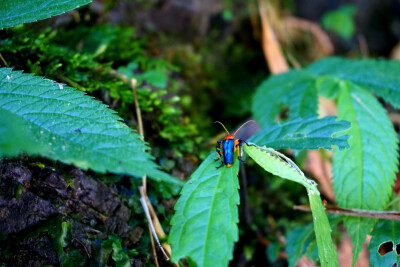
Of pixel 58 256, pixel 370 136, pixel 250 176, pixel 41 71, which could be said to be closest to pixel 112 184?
pixel 58 256

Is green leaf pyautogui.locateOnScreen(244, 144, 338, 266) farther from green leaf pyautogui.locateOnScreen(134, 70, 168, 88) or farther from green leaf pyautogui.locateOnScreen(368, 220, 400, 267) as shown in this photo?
green leaf pyautogui.locateOnScreen(134, 70, 168, 88)

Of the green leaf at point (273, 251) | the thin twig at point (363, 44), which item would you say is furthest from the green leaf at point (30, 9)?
the thin twig at point (363, 44)

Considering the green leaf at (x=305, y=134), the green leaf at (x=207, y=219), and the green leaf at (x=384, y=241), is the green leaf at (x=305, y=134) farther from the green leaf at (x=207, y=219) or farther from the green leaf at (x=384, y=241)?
the green leaf at (x=384, y=241)

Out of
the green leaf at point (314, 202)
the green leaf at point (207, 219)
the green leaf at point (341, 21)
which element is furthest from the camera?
the green leaf at point (341, 21)

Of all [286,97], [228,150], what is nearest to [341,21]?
[286,97]

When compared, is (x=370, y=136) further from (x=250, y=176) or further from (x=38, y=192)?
(x=38, y=192)
